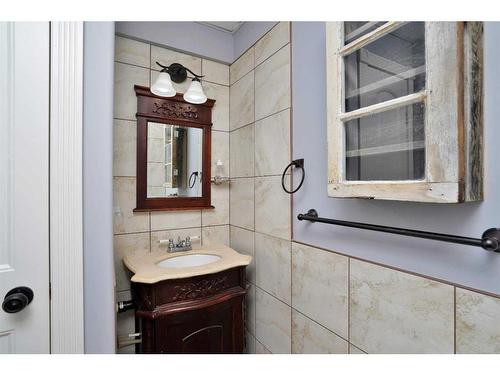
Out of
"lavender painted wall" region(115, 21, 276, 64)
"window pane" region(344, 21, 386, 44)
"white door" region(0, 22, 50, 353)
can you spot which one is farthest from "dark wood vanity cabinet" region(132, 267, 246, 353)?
"lavender painted wall" region(115, 21, 276, 64)

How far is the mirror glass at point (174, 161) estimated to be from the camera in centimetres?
148

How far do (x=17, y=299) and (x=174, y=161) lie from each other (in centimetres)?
102

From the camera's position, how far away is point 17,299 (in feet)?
2.13

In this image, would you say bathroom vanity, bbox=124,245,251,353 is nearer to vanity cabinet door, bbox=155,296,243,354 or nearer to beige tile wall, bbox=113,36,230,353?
vanity cabinet door, bbox=155,296,243,354

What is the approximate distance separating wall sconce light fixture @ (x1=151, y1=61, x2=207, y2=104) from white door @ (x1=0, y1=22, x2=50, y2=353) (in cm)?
72

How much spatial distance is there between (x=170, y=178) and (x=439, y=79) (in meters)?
1.38

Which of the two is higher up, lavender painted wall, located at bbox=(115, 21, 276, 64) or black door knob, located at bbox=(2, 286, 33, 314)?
lavender painted wall, located at bbox=(115, 21, 276, 64)

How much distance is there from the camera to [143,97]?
1439 millimetres

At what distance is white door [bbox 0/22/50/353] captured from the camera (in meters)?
0.66
